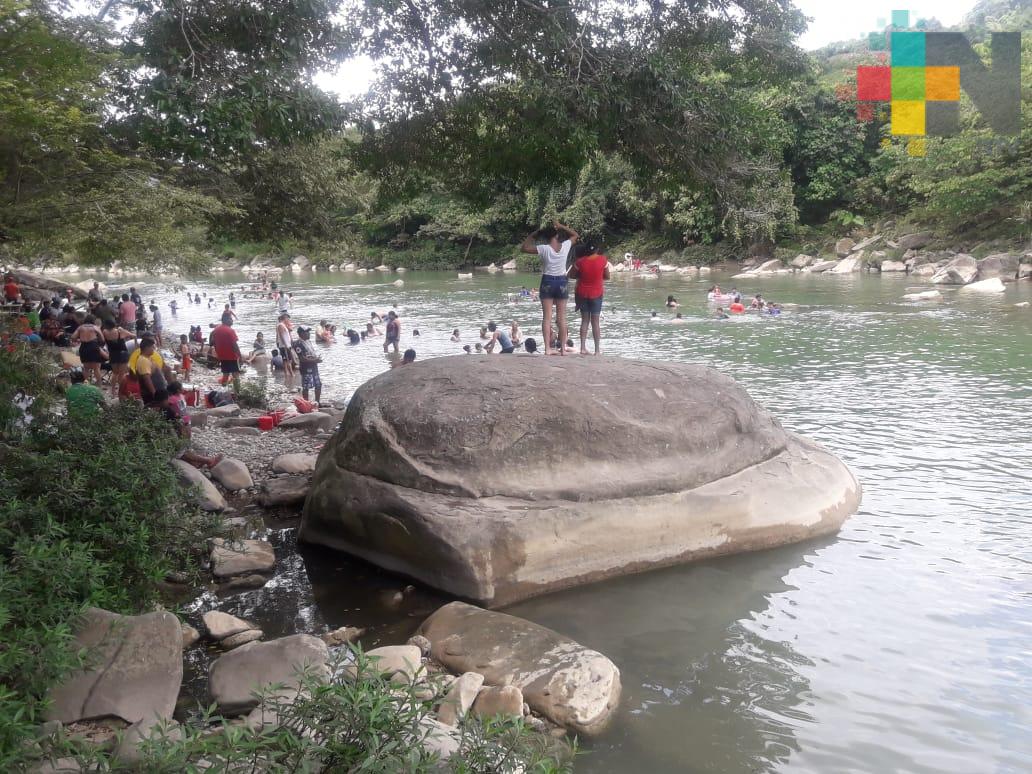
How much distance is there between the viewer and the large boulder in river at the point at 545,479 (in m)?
7.00

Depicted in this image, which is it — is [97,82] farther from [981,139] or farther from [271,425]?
[981,139]

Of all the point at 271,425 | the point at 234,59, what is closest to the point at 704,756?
the point at 234,59

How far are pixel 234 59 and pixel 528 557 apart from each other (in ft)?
17.4

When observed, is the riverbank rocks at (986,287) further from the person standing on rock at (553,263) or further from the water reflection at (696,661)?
the water reflection at (696,661)

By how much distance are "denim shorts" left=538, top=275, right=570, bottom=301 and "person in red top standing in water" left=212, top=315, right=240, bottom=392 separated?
7763 millimetres

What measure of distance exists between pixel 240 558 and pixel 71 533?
226cm

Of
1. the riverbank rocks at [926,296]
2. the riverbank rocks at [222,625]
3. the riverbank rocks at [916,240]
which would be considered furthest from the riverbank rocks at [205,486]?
the riverbank rocks at [916,240]

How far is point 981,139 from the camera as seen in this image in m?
34.7

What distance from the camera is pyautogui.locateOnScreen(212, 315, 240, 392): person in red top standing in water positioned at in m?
14.9

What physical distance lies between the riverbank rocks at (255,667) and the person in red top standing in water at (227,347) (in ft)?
34.3

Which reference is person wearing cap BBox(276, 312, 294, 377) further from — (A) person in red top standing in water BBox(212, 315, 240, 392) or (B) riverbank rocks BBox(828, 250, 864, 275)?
(B) riverbank rocks BBox(828, 250, 864, 275)

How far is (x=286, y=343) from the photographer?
61.8 feet

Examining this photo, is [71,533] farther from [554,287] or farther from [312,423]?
[312,423]

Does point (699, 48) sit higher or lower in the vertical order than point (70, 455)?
higher
